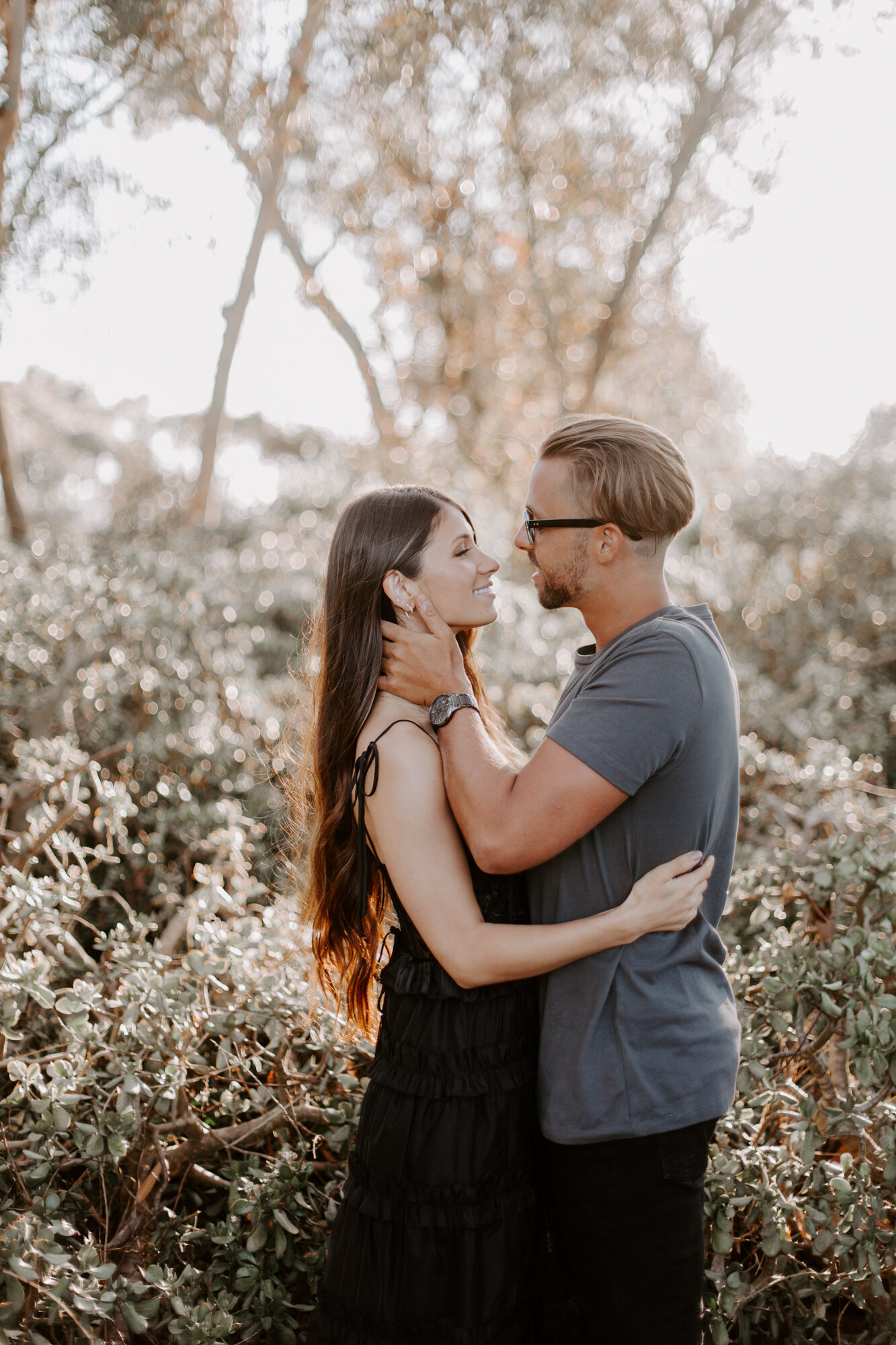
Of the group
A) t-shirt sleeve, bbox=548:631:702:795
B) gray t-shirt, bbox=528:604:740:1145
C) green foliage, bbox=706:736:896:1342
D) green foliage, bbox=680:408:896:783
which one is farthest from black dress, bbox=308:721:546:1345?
green foliage, bbox=680:408:896:783

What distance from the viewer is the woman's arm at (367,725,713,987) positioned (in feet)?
5.63

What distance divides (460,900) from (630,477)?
3.21 ft

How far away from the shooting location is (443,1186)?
179 cm

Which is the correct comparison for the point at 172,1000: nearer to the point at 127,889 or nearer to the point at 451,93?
the point at 127,889

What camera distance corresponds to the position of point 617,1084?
66.7 inches

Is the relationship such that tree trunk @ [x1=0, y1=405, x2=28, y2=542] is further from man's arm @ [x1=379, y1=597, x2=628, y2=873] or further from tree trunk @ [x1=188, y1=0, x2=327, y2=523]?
man's arm @ [x1=379, y1=597, x2=628, y2=873]

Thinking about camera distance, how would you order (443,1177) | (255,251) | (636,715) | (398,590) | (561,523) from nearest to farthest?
1. (636,715)
2. (443,1177)
3. (561,523)
4. (398,590)
5. (255,251)

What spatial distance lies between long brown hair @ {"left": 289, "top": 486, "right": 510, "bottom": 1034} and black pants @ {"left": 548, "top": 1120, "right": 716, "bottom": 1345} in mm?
700

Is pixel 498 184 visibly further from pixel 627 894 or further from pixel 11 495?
pixel 627 894

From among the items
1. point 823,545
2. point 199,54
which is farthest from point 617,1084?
point 199,54

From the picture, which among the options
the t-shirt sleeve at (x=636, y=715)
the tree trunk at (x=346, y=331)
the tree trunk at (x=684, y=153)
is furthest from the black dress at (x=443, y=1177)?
the tree trunk at (x=346, y=331)

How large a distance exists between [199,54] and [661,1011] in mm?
7221

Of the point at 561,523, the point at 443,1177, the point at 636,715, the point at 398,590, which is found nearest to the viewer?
the point at 636,715

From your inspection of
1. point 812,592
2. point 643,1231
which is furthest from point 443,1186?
point 812,592
